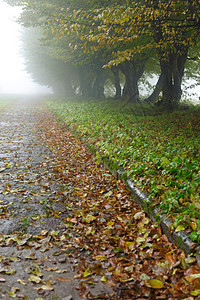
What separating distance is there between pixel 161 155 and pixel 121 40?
6.51 metres

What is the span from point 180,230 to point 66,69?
1145 inches

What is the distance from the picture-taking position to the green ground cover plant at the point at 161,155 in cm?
352

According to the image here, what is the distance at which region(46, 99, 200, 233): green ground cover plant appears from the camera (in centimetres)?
352

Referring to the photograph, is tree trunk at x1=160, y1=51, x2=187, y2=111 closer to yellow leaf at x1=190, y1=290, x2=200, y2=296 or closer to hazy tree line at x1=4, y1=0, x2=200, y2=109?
hazy tree line at x1=4, y1=0, x2=200, y2=109

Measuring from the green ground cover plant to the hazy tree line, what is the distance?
8.73 feet

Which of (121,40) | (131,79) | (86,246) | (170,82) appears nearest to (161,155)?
(86,246)

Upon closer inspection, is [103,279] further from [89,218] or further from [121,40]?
[121,40]

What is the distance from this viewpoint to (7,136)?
9688mm

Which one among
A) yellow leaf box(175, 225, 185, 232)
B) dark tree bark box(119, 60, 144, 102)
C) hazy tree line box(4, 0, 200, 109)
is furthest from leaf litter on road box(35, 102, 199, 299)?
dark tree bark box(119, 60, 144, 102)

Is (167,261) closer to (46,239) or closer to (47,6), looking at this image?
(46,239)

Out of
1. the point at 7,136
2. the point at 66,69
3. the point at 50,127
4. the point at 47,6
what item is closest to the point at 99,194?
the point at 7,136

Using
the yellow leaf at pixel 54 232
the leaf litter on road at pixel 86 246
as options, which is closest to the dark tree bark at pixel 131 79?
the leaf litter on road at pixel 86 246

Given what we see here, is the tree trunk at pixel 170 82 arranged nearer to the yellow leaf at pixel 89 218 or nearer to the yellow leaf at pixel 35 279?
the yellow leaf at pixel 89 218

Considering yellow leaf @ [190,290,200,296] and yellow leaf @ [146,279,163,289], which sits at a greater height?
yellow leaf @ [190,290,200,296]
